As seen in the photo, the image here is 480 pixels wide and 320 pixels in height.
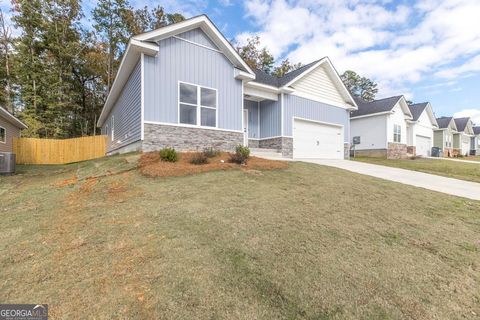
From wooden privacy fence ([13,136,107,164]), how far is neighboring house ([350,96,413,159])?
21.5 meters

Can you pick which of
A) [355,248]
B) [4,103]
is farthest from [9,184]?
[4,103]

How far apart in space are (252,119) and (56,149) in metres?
15.2

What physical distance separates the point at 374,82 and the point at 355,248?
4894 cm

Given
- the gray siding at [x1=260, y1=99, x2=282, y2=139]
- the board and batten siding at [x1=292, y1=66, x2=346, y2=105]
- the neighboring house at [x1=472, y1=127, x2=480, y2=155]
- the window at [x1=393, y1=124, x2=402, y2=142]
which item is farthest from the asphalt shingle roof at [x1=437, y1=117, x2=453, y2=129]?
the gray siding at [x1=260, y1=99, x2=282, y2=139]

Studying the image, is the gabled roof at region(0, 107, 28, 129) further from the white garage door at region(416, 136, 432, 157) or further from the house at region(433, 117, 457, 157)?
the house at region(433, 117, 457, 157)

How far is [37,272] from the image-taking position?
2551 millimetres

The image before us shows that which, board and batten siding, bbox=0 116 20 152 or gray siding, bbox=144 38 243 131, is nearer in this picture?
gray siding, bbox=144 38 243 131

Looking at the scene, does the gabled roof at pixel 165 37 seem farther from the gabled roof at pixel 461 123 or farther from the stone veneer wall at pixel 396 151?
the gabled roof at pixel 461 123

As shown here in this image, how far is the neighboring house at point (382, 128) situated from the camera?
776 inches

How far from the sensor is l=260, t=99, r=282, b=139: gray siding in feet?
43.7

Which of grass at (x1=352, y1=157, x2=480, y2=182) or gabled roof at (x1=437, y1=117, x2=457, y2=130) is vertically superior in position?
gabled roof at (x1=437, y1=117, x2=457, y2=130)

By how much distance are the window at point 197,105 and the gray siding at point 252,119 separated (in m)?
3.89

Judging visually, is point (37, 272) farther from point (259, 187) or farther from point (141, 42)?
point (141, 42)

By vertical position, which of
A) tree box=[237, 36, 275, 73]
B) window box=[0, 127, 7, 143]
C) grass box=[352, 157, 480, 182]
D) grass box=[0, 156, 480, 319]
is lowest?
grass box=[0, 156, 480, 319]
